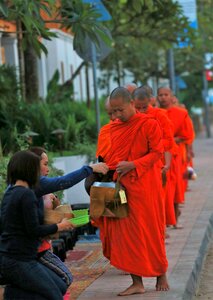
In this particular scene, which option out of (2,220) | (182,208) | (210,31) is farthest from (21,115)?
(210,31)

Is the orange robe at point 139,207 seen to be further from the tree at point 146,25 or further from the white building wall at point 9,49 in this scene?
the white building wall at point 9,49

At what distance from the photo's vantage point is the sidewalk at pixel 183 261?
29.3ft

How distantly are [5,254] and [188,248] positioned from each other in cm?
503

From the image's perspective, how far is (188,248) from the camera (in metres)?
11.5

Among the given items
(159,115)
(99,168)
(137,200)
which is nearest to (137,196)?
(137,200)

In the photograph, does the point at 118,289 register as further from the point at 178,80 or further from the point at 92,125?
the point at 178,80

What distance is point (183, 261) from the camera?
10.5 m

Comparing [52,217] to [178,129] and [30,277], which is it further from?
[178,129]

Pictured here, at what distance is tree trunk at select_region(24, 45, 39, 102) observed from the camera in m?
18.1

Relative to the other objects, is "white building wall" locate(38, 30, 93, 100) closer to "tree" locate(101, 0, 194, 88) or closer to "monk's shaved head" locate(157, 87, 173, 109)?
"tree" locate(101, 0, 194, 88)

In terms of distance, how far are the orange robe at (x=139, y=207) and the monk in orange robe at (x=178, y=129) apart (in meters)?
4.72

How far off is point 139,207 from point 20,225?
2304mm

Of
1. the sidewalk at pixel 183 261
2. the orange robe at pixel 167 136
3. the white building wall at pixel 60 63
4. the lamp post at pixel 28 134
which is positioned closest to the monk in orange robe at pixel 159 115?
the orange robe at pixel 167 136

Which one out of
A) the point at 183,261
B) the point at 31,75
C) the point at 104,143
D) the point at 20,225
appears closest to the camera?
the point at 20,225
